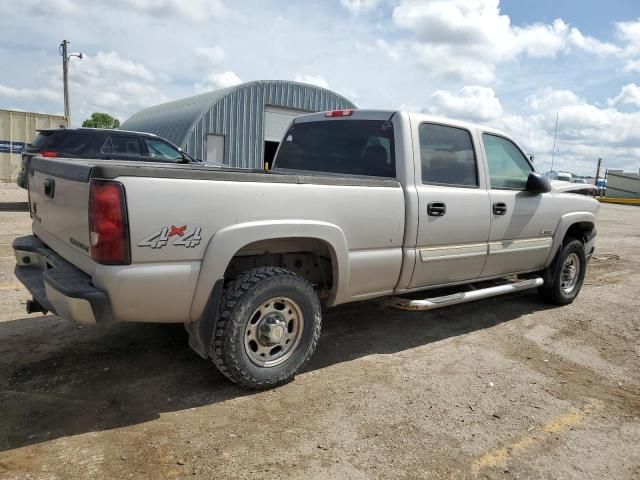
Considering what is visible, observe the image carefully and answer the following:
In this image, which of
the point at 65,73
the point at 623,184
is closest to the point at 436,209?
the point at 65,73

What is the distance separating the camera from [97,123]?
69.6 meters

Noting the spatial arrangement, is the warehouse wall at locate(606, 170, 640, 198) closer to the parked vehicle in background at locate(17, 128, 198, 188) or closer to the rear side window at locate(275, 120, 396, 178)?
the parked vehicle in background at locate(17, 128, 198, 188)

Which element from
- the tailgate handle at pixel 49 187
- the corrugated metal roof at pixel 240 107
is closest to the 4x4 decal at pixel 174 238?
the tailgate handle at pixel 49 187

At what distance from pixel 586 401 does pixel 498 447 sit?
1.07 meters

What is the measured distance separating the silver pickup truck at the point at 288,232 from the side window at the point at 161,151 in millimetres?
6367

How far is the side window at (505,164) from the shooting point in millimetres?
4746

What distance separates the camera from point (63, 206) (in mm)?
3082

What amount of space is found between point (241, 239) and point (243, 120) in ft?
60.3

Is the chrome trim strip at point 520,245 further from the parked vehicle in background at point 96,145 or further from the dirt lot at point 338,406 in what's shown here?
the parked vehicle in background at point 96,145

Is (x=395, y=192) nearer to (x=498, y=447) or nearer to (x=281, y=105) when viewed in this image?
(x=498, y=447)

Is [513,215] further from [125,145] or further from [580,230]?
[125,145]

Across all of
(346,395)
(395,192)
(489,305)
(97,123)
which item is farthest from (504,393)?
(97,123)

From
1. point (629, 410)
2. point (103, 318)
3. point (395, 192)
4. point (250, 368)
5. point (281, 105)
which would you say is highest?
point (281, 105)

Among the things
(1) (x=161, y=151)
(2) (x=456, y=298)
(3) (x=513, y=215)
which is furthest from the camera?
(1) (x=161, y=151)
